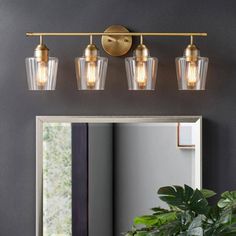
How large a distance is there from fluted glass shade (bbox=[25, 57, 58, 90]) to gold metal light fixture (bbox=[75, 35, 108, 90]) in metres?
0.11

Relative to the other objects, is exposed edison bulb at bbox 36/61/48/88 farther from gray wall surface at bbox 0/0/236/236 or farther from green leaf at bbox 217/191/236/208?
green leaf at bbox 217/191/236/208

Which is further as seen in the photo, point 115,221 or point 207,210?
point 115,221

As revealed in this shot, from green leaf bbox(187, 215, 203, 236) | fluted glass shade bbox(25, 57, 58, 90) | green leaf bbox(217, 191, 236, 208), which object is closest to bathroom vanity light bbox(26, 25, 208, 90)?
fluted glass shade bbox(25, 57, 58, 90)

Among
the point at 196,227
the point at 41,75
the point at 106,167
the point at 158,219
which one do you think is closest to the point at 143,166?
the point at 106,167

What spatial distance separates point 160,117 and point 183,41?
35 cm

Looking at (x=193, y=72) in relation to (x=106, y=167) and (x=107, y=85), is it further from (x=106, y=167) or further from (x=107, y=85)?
(x=106, y=167)

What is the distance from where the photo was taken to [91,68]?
284 cm

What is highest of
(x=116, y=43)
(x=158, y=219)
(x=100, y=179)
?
(x=116, y=43)

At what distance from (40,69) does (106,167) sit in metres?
0.51

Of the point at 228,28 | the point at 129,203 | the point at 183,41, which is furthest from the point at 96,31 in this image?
the point at 129,203

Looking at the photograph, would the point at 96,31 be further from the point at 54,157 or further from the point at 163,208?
the point at 163,208

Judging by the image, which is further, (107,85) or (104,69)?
(107,85)

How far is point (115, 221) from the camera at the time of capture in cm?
294

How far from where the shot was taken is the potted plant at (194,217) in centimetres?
227
